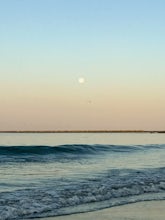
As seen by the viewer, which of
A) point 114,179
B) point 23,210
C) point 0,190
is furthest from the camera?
point 114,179

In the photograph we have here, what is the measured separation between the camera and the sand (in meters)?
9.65

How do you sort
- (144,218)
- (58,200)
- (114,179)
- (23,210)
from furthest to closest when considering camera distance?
(114,179)
(58,200)
(23,210)
(144,218)

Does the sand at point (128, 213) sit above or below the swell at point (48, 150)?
below

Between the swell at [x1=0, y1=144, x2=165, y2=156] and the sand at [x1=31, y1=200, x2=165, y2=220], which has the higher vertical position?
the swell at [x1=0, y1=144, x2=165, y2=156]

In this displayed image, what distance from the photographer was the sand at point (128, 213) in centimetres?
965

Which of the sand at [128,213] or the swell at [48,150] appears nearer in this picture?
the sand at [128,213]

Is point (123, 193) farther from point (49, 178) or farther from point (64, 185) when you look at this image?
point (49, 178)

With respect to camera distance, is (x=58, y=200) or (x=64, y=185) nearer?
(x=58, y=200)

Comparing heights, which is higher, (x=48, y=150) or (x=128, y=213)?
(x=48, y=150)

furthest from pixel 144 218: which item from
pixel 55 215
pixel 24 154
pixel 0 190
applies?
pixel 24 154

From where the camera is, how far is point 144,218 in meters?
9.55

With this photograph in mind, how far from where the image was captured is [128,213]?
33.4 feet

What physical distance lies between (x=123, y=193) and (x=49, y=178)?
165 inches

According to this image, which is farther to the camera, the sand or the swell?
the swell
